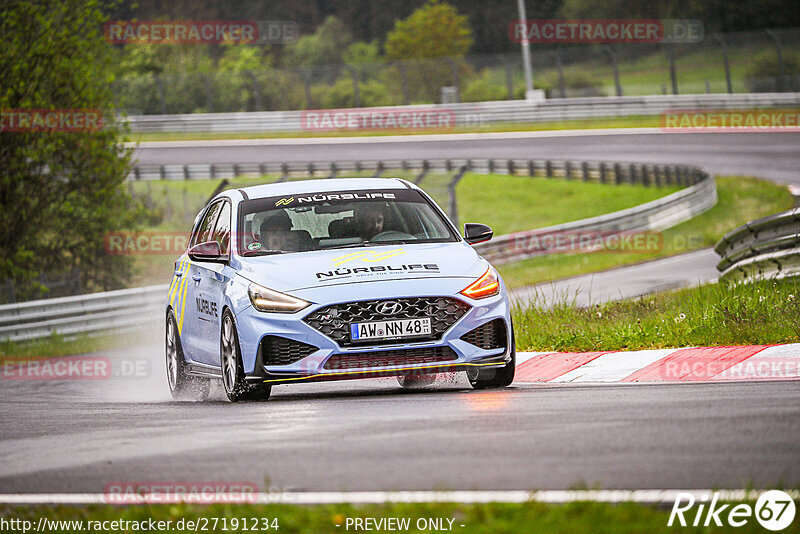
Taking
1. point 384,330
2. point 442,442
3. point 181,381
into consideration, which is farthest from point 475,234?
point 442,442

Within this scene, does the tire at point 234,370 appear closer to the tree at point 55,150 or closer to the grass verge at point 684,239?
the grass verge at point 684,239

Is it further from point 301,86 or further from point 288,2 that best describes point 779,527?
point 288,2

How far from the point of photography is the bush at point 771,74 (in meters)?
45.2

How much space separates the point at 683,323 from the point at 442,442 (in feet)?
16.9

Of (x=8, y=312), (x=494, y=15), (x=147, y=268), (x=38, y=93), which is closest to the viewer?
(x=8, y=312)

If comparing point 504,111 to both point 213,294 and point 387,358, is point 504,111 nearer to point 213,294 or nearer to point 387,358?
point 213,294

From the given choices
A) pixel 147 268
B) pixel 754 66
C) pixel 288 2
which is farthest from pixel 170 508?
pixel 288 2

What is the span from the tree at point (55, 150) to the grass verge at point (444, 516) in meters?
19.6

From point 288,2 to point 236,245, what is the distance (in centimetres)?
9921

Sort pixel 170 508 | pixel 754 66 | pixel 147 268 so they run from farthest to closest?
pixel 754 66 → pixel 147 268 → pixel 170 508

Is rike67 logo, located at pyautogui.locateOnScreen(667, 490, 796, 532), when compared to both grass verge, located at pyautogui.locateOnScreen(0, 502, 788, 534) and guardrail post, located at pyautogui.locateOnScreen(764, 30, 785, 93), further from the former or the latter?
guardrail post, located at pyautogui.locateOnScreen(764, 30, 785, 93)

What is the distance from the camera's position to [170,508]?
529 cm

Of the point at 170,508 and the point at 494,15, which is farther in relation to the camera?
the point at 494,15

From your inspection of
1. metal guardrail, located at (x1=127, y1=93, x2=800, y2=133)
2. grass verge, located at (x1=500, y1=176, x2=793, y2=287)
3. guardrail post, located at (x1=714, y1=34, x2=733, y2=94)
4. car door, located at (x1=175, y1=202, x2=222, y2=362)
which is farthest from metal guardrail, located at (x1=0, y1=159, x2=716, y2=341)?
guardrail post, located at (x1=714, y1=34, x2=733, y2=94)
